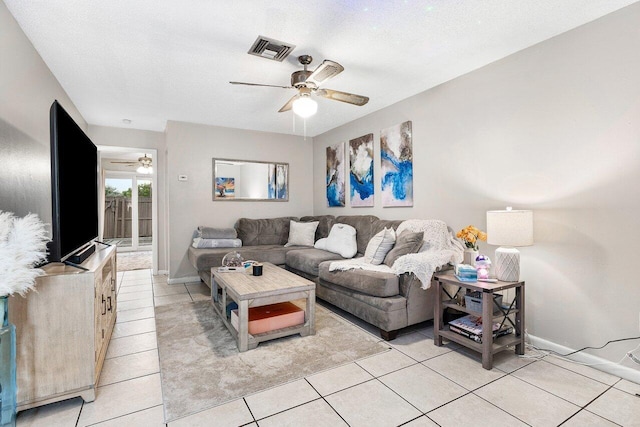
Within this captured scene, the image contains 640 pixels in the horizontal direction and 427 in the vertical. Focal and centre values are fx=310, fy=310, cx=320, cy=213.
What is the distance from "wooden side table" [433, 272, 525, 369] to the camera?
2131 millimetres

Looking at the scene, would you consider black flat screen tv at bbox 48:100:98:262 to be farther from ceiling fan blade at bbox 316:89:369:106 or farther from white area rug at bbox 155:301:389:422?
ceiling fan blade at bbox 316:89:369:106

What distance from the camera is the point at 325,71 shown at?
93.2 inches

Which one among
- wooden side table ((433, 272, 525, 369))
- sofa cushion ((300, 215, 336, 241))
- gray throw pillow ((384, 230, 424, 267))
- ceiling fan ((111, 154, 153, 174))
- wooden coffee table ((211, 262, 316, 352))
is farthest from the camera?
ceiling fan ((111, 154, 153, 174))

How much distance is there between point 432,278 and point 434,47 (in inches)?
74.8

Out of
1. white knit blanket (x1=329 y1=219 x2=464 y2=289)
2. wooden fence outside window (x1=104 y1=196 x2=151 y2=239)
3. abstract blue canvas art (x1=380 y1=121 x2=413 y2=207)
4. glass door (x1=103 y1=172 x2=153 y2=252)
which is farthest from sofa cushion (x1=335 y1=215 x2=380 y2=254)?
wooden fence outside window (x1=104 y1=196 x2=151 y2=239)

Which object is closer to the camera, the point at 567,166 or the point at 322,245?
the point at 567,166

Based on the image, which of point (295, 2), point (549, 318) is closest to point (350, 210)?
point (549, 318)

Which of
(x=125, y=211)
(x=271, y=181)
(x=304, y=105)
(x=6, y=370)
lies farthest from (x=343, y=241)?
(x=125, y=211)

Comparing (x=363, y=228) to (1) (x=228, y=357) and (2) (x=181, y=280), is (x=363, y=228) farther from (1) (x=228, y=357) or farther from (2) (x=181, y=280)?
(2) (x=181, y=280)

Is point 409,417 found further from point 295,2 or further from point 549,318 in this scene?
point 295,2

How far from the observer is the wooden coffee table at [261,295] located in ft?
7.77

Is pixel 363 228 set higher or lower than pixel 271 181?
lower

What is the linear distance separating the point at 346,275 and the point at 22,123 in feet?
9.32

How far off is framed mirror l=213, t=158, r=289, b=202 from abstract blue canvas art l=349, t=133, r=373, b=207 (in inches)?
52.9
